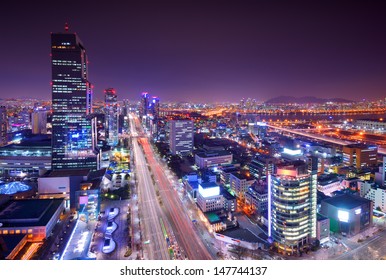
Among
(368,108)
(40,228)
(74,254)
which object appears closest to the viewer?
(74,254)

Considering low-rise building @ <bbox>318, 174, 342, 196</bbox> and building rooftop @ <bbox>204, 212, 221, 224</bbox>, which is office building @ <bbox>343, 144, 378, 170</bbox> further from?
A: building rooftop @ <bbox>204, 212, 221, 224</bbox>

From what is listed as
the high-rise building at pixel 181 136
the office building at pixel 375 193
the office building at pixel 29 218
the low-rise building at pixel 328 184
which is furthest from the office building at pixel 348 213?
the high-rise building at pixel 181 136

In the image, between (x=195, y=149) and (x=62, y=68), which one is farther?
(x=195, y=149)

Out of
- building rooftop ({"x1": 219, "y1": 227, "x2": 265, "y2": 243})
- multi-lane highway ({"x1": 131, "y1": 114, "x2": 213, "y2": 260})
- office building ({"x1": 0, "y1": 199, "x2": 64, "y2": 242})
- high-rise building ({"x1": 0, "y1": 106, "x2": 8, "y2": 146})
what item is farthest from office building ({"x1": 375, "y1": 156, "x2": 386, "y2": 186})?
high-rise building ({"x1": 0, "y1": 106, "x2": 8, "y2": 146})

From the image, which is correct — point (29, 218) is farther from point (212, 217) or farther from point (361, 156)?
point (361, 156)

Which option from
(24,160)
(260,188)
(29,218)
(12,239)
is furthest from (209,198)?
(24,160)
